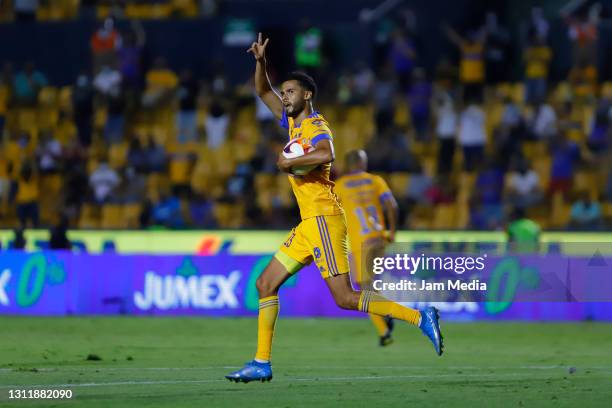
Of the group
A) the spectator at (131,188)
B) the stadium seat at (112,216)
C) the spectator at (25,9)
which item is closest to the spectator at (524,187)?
the spectator at (131,188)

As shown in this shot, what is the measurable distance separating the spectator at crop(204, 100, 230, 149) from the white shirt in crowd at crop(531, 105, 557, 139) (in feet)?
19.3

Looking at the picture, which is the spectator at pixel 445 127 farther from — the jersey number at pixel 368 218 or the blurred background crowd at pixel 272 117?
the jersey number at pixel 368 218

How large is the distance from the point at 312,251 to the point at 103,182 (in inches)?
557

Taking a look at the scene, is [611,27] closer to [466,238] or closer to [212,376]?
[466,238]

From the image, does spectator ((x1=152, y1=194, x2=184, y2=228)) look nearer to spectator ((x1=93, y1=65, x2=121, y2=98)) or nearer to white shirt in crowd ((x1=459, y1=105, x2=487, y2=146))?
spectator ((x1=93, y1=65, x2=121, y2=98))

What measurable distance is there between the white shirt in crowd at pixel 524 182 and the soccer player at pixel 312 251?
1277 centimetres

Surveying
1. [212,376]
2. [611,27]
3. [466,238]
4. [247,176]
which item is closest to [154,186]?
[247,176]

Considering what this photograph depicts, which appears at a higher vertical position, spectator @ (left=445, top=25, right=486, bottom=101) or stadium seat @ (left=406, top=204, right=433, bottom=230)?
spectator @ (left=445, top=25, right=486, bottom=101)

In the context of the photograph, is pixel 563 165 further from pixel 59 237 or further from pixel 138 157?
pixel 59 237

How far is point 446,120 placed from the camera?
23.7 m

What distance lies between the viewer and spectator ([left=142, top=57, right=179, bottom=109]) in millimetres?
25125

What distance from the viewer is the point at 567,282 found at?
18.4m

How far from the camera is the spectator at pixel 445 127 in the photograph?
76.6 feet

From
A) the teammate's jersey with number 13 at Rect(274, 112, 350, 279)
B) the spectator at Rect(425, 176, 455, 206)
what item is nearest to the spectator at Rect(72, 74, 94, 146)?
the spectator at Rect(425, 176, 455, 206)
